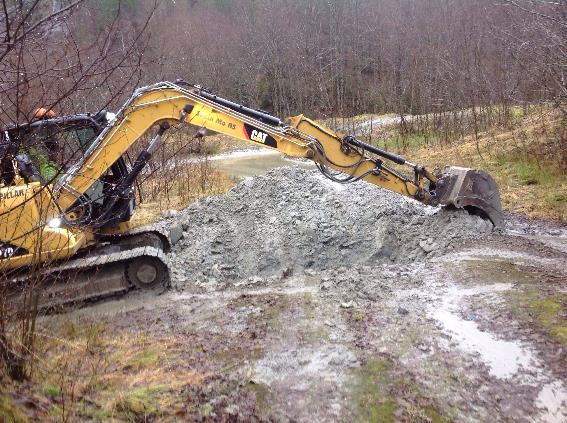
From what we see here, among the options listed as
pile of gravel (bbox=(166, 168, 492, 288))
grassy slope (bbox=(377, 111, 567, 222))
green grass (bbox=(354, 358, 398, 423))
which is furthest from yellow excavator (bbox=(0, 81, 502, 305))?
green grass (bbox=(354, 358, 398, 423))

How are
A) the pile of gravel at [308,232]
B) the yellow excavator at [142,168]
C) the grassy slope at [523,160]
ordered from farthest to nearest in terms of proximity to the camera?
the grassy slope at [523,160], the pile of gravel at [308,232], the yellow excavator at [142,168]

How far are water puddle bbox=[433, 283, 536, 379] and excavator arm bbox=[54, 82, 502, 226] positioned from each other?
7.26ft

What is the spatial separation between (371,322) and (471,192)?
315cm

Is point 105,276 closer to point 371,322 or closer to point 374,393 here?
point 371,322

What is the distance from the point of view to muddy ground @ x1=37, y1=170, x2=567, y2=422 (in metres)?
3.64

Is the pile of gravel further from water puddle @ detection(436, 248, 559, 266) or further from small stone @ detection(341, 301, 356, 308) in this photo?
small stone @ detection(341, 301, 356, 308)

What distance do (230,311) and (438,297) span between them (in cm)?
219

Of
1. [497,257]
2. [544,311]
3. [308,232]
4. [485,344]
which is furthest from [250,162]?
[485,344]

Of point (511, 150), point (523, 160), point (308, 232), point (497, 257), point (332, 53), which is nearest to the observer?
point (497, 257)

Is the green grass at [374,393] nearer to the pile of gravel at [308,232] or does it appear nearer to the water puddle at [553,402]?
the water puddle at [553,402]

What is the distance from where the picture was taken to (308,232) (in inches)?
347

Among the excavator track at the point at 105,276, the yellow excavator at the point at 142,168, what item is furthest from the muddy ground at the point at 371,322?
the yellow excavator at the point at 142,168

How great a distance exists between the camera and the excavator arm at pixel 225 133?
6.41m

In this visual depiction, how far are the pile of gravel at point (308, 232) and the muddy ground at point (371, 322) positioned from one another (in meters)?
0.03
